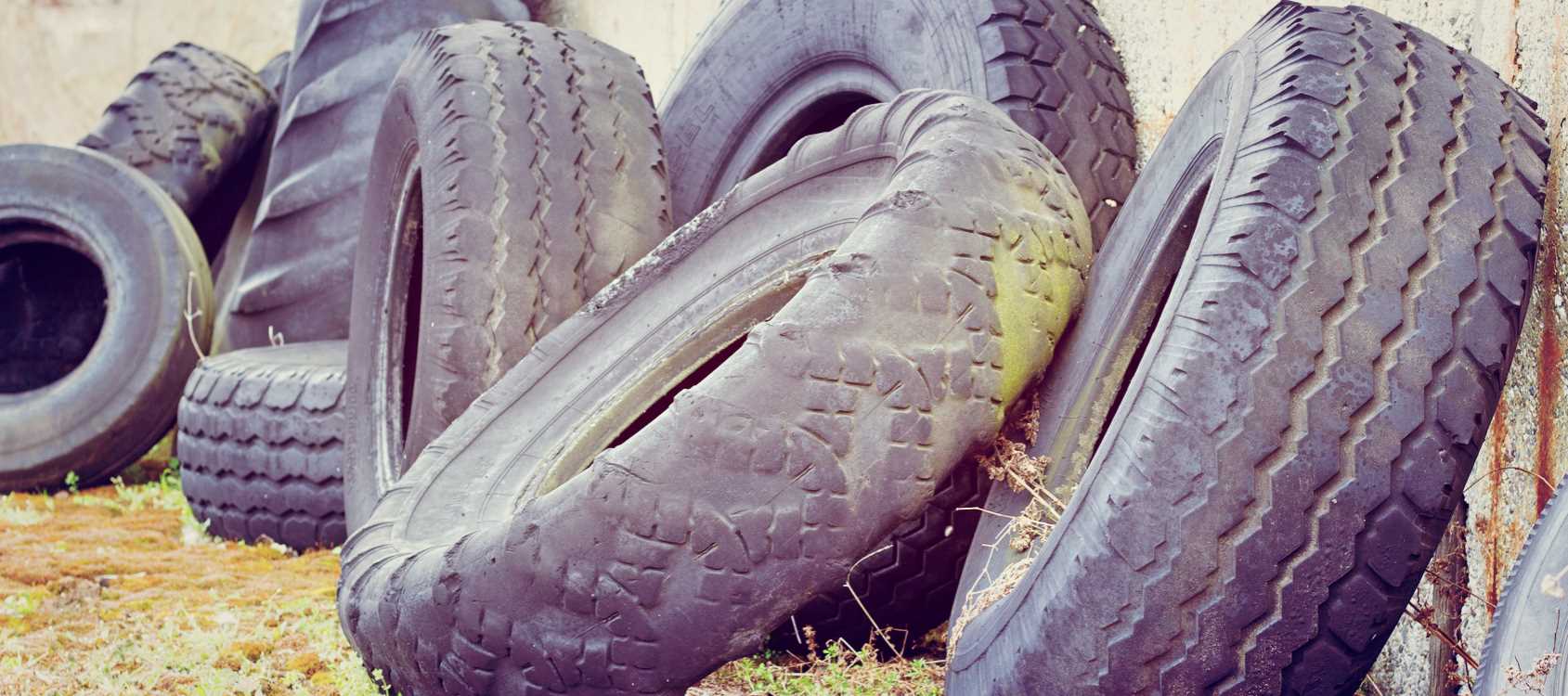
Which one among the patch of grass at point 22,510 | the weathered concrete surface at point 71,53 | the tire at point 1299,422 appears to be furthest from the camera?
the weathered concrete surface at point 71,53

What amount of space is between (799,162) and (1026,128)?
0.44m

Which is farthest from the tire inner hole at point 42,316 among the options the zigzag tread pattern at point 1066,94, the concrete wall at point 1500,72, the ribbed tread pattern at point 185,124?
the zigzag tread pattern at point 1066,94

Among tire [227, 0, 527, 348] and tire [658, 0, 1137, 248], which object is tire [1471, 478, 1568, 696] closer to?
tire [658, 0, 1137, 248]

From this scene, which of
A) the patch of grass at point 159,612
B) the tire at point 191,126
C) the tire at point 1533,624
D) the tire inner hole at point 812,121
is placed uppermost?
the tire inner hole at point 812,121

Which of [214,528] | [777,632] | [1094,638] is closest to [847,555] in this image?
[1094,638]

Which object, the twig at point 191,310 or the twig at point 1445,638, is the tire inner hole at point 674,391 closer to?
the twig at point 1445,638

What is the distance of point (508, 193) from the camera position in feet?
9.39

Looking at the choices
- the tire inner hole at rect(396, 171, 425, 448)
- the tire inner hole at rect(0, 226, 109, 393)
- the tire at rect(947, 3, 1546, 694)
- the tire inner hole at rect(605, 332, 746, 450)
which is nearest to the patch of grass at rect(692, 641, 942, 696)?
the tire inner hole at rect(605, 332, 746, 450)

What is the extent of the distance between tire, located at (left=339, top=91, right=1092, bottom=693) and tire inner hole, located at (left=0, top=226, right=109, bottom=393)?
334 centimetres

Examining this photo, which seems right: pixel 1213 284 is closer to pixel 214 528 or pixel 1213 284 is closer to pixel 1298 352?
pixel 1298 352

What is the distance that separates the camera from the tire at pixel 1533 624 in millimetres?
1319

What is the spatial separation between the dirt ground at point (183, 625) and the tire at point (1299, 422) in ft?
2.34

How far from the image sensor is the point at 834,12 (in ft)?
10.3

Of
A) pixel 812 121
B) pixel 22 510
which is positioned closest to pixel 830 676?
pixel 812 121
